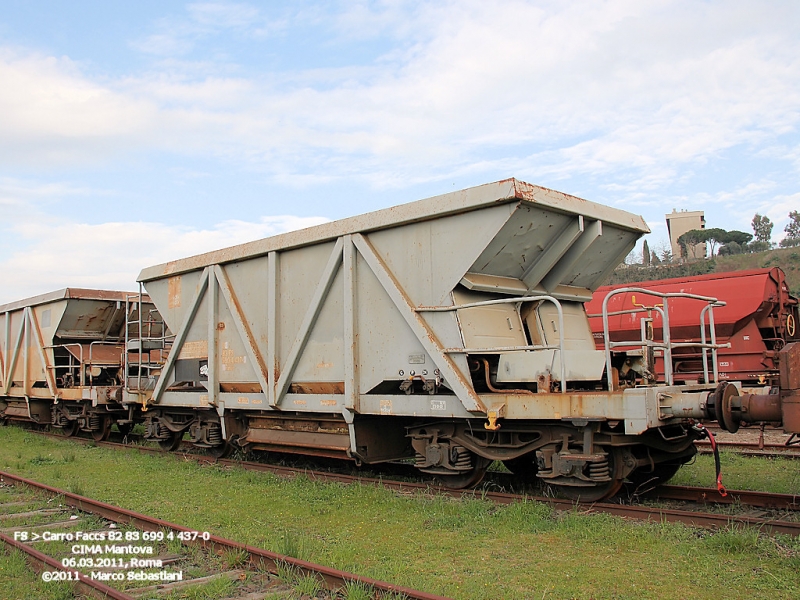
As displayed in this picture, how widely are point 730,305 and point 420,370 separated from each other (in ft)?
33.2

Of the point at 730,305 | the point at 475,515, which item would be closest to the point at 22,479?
the point at 475,515

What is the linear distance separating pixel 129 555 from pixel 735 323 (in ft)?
44.1

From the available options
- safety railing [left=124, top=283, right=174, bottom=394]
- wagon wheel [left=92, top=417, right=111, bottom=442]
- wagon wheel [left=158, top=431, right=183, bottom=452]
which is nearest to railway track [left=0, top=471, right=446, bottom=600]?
wagon wheel [left=158, top=431, right=183, bottom=452]

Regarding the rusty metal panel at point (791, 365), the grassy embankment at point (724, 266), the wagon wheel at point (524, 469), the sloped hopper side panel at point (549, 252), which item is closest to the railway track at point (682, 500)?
the wagon wheel at point (524, 469)

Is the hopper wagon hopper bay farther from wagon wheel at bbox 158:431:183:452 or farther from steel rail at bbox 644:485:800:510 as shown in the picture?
wagon wheel at bbox 158:431:183:452

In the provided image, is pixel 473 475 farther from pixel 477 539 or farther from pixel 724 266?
pixel 724 266

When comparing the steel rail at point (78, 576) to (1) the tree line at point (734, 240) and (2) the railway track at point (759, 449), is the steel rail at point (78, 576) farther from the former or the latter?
(1) the tree line at point (734, 240)

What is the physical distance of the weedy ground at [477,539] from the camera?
4922 mm

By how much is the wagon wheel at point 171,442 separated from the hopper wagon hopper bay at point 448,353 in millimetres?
915

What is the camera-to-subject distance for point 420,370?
323 inches

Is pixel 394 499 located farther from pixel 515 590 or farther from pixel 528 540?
pixel 515 590

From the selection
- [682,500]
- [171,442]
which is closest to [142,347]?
[171,442]

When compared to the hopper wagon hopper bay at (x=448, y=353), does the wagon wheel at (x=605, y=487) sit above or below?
below

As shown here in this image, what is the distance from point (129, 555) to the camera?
619cm
